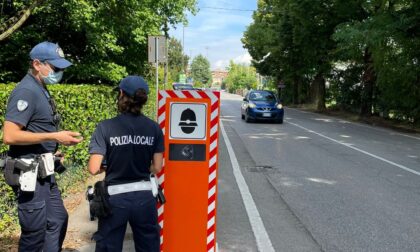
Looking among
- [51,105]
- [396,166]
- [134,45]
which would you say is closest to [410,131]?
[396,166]

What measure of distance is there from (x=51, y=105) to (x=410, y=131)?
19.3m

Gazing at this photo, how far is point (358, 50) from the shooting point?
23.0m

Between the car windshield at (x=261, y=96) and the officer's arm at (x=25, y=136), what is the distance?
66.6 feet

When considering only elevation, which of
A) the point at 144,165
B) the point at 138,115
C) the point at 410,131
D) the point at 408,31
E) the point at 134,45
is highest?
the point at 408,31

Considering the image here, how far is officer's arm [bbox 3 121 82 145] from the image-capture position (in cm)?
331

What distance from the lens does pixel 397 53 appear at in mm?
21109

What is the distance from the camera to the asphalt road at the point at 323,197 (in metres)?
5.55

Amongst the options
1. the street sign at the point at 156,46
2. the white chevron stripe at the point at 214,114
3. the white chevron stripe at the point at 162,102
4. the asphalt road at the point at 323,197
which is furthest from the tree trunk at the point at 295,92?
the white chevron stripe at the point at 162,102

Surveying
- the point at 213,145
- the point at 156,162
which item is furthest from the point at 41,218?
the point at 213,145

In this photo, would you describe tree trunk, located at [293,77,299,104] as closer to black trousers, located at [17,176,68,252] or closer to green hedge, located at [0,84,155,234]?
green hedge, located at [0,84,155,234]

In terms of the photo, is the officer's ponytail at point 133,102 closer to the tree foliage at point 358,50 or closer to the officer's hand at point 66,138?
the officer's hand at point 66,138

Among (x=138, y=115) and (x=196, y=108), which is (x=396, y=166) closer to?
(x=196, y=108)

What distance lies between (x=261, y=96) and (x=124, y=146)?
68.5 feet

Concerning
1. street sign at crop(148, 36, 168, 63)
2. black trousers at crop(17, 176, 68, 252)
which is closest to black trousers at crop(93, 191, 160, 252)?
black trousers at crop(17, 176, 68, 252)
